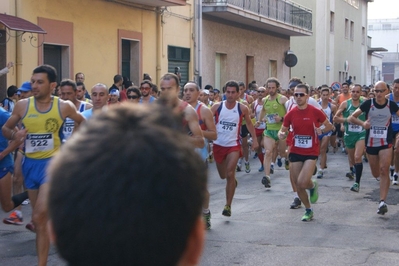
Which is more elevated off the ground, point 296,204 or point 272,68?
point 272,68

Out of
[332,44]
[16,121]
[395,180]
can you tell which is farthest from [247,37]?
[16,121]

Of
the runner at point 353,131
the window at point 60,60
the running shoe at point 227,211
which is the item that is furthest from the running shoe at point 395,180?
the window at point 60,60

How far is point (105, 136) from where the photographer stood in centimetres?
145

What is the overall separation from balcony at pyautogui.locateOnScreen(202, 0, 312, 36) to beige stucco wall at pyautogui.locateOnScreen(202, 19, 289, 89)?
42 cm

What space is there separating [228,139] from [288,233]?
6.37 feet

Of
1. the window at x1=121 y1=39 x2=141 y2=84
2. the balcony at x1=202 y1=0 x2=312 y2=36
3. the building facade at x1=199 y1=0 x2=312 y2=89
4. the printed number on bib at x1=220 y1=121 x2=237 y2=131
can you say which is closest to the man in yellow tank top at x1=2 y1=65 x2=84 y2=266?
the printed number on bib at x1=220 y1=121 x2=237 y2=131

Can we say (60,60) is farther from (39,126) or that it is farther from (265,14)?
(265,14)

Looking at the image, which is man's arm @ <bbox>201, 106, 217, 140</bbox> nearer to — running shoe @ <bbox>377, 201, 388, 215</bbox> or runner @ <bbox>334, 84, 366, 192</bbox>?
running shoe @ <bbox>377, 201, 388, 215</bbox>

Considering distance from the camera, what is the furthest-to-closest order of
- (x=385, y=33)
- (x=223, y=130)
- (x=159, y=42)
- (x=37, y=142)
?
(x=385, y=33) → (x=159, y=42) → (x=223, y=130) → (x=37, y=142)

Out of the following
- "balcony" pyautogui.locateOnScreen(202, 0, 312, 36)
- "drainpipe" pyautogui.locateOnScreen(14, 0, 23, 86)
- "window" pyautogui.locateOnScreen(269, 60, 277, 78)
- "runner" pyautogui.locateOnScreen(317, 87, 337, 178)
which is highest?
"balcony" pyautogui.locateOnScreen(202, 0, 312, 36)

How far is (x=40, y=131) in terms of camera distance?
690 centimetres

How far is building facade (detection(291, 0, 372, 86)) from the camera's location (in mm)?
44906

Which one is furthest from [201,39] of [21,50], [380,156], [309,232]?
[309,232]

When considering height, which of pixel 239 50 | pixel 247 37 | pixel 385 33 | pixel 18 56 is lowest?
pixel 18 56
